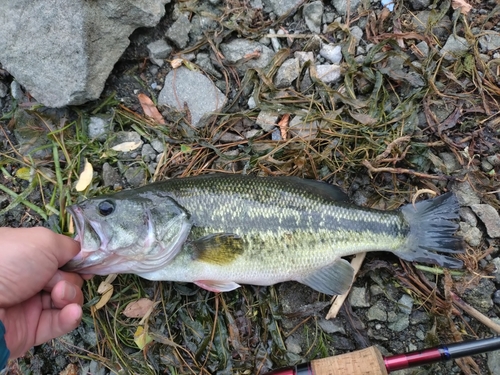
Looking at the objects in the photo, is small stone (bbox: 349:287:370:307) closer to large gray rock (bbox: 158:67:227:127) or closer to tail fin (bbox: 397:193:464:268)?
tail fin (bbox: 397:193:464:268)

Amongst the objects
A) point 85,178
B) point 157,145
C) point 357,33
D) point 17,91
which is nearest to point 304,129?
point 357,33

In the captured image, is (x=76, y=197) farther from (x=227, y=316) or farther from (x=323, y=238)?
(x=323, y=238)

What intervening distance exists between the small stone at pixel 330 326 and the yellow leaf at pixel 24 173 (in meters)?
3.00

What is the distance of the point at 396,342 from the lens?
360 cm

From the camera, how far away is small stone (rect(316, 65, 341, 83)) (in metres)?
4.00

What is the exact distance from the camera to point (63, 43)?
3.75 meters

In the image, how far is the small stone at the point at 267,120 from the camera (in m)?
3.94

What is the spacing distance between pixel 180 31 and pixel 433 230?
9.64 feet

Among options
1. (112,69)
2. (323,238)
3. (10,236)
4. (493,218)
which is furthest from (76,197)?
(493,218)

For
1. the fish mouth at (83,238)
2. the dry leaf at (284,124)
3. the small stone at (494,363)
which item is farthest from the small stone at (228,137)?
the small stone at (494,363)

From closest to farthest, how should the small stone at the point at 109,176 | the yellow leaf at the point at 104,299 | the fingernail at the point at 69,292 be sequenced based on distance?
the fingernail at the point at 69,292, the yellow leaf at the point at 104,299, the small stone at the point at 109,176

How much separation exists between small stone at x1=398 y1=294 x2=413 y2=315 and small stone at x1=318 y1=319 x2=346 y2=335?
0.54 m

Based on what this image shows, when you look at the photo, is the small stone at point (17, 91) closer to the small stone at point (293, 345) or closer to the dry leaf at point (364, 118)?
the dry leaf at point (364, 118)

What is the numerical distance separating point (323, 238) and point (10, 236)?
7.58ft
